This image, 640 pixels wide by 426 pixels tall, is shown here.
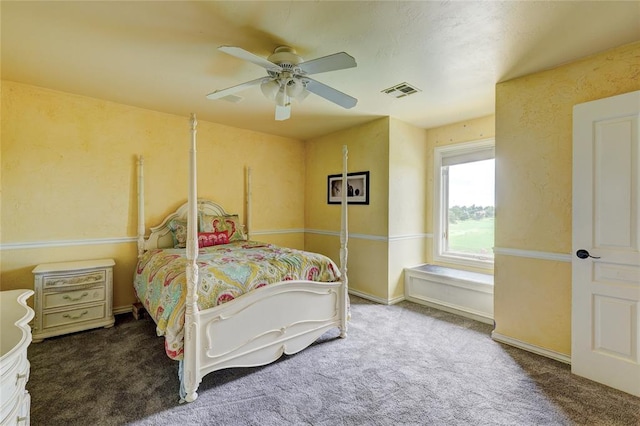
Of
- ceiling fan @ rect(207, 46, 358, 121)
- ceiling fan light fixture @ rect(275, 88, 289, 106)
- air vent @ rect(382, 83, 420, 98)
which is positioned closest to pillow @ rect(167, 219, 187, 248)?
ceiling fan @ rect(207, 46, 358, 121)

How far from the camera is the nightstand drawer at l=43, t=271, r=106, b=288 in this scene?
269 centimetres

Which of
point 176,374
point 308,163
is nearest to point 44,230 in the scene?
point 176,374

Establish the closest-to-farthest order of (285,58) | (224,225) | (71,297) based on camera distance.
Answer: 1. (285,58)
2. (71,297)
3. (224,225)

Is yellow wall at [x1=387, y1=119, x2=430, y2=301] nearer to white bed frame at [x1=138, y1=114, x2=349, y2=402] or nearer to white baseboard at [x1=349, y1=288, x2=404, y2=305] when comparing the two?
white baseboard at [x1=349, y1=288, x2=404, y2=305]

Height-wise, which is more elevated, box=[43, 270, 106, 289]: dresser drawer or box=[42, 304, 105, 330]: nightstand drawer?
box=[43, 270, 106, 289]: dresser drawer

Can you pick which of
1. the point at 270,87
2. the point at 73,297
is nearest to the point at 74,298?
the point at 73,297

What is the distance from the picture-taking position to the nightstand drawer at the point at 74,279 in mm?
2686

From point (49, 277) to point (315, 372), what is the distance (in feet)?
8.69

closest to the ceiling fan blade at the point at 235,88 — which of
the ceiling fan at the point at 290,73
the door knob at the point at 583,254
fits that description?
the ceiling fan at the point at 290,73

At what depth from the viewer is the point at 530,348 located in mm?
2527

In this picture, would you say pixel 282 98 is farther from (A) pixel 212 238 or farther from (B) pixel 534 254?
(B) pixel 534 254

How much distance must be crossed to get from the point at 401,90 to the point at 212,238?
2.73 metres

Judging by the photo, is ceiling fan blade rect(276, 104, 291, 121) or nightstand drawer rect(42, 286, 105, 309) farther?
nightstand drawer rect(42, 286, 105, 309)

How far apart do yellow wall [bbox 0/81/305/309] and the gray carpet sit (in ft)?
3.18
